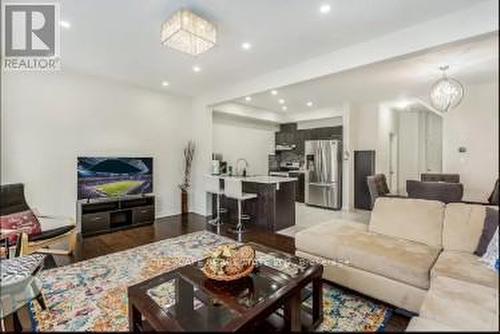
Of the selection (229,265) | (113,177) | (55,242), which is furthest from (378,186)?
(113,177)

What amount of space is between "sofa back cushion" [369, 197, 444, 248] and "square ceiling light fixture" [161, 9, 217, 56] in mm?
2223

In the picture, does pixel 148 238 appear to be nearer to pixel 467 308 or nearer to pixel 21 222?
pixel 21 222

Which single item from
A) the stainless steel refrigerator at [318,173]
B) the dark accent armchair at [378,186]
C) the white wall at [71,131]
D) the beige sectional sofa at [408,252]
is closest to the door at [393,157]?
the dark accent armchair at [378,186]

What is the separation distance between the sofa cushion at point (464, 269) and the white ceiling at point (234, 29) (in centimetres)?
200

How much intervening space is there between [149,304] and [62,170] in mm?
3701

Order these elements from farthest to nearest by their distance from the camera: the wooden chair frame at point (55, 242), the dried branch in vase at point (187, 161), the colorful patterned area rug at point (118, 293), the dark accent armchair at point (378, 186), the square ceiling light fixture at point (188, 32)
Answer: the dried branch in vase at point (187, 161)
the wooden chair frame at point (55, 242)
the square ceiling light fixture at point (188, 32)
the dark accent armchair at point (378, 186)
the colorful patterned area rug at point (118, 293)

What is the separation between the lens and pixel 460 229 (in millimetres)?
1885

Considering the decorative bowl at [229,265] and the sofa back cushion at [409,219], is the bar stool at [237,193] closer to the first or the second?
the sofa back cushion at [409,219]

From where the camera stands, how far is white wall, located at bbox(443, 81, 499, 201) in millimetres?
869

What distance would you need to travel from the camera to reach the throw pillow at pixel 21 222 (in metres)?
2.45

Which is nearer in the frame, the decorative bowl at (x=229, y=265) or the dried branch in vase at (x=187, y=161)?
the decorative bowl at (x=229, y=265)

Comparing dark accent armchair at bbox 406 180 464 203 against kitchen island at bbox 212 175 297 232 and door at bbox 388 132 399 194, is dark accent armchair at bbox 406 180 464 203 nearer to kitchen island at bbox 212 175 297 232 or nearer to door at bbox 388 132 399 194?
door at bbox 388 132 399 194

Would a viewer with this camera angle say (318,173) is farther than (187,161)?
No

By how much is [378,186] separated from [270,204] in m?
2.70
